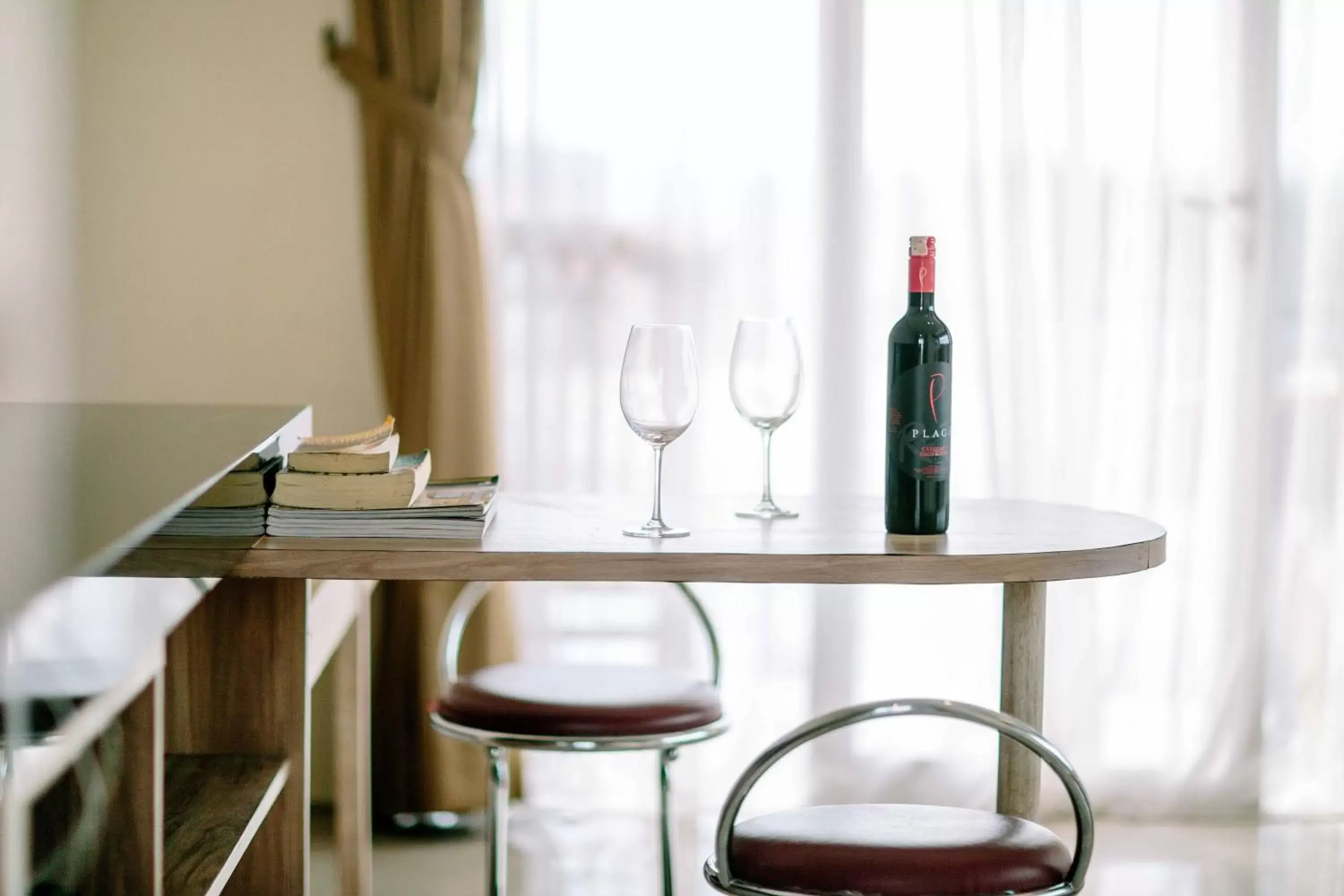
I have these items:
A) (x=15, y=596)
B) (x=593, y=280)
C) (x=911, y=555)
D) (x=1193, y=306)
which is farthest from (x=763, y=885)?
(x=1193, y=306)

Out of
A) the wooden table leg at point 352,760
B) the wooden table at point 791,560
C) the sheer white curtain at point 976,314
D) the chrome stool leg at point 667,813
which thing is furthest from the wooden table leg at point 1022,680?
the sheer white curtain at point 976,314

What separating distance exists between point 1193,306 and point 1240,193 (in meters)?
0.27

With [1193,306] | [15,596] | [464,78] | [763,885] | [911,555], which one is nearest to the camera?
[15,596]

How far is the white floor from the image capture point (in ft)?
8.95

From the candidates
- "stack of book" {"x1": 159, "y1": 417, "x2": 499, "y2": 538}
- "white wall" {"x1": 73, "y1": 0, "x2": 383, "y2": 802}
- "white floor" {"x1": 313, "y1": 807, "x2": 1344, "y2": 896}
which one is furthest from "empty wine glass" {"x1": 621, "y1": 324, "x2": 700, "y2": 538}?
"white wall" {"x1": 73, "y1": 0, "x2": 383, "y2": 802}

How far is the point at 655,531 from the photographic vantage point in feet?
5.48

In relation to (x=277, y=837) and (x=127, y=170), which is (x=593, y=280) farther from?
(x=277, y=837)

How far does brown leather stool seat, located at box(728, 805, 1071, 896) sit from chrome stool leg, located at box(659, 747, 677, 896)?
53 centimetres

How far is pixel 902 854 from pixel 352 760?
1.04 meters

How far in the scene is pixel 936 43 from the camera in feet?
10.0

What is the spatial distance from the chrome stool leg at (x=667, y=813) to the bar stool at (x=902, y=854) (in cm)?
54

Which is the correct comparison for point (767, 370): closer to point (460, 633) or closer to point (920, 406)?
point (920, 406)

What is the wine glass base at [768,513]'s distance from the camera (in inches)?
71.2

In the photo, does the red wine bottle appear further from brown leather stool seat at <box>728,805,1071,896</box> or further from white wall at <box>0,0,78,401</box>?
white wall at <box>0,0,78,401</box>
